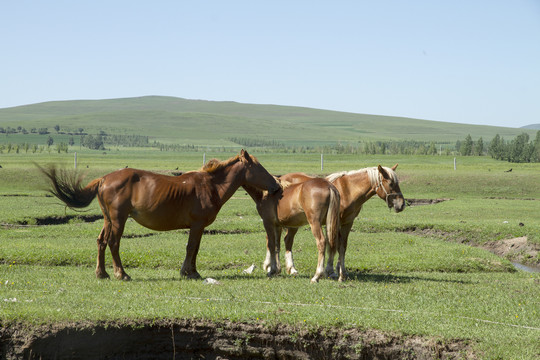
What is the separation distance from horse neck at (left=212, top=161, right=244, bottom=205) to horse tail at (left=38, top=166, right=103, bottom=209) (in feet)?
8.10

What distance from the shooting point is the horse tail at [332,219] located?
13.1 metres

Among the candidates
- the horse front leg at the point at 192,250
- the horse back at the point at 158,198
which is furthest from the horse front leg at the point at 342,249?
the horse front leg at the point at 192,250

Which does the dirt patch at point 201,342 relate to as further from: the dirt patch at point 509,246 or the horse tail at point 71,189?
the dirt patch at point 509,246

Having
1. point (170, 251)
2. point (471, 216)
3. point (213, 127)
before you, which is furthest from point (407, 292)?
point (213, 127)

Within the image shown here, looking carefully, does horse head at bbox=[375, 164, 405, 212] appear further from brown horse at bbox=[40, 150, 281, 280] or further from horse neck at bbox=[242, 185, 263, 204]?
horse neck at bbox=[242, 185, 263, 204]

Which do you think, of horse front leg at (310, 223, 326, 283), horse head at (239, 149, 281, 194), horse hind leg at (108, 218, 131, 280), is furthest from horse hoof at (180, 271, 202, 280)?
horse front leg at (310, 223, 326, 283)

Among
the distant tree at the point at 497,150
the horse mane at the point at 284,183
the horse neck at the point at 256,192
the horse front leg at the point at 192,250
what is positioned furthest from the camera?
the distant tree at the point at 497,150

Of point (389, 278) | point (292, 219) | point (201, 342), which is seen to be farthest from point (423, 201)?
point (201, 342)

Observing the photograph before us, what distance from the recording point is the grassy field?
10250 mm

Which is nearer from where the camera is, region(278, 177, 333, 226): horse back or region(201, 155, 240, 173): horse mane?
region(278, 177, 333, 226): horse back

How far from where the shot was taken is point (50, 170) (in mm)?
13547

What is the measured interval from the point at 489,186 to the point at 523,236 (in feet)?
60.5

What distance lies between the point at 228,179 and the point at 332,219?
2.41 metres

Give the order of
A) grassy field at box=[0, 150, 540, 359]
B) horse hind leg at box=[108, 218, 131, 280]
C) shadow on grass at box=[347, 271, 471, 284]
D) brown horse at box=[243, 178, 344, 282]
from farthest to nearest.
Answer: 1. shadow on grass at box=[347, 271, 471, 284]
2. brown horse at box=[243, 178, 344, 282]
3. horse hind leg at box=[108, 218, 131, 280]
4. grassy field at box=[0, 150, 540, 359]
